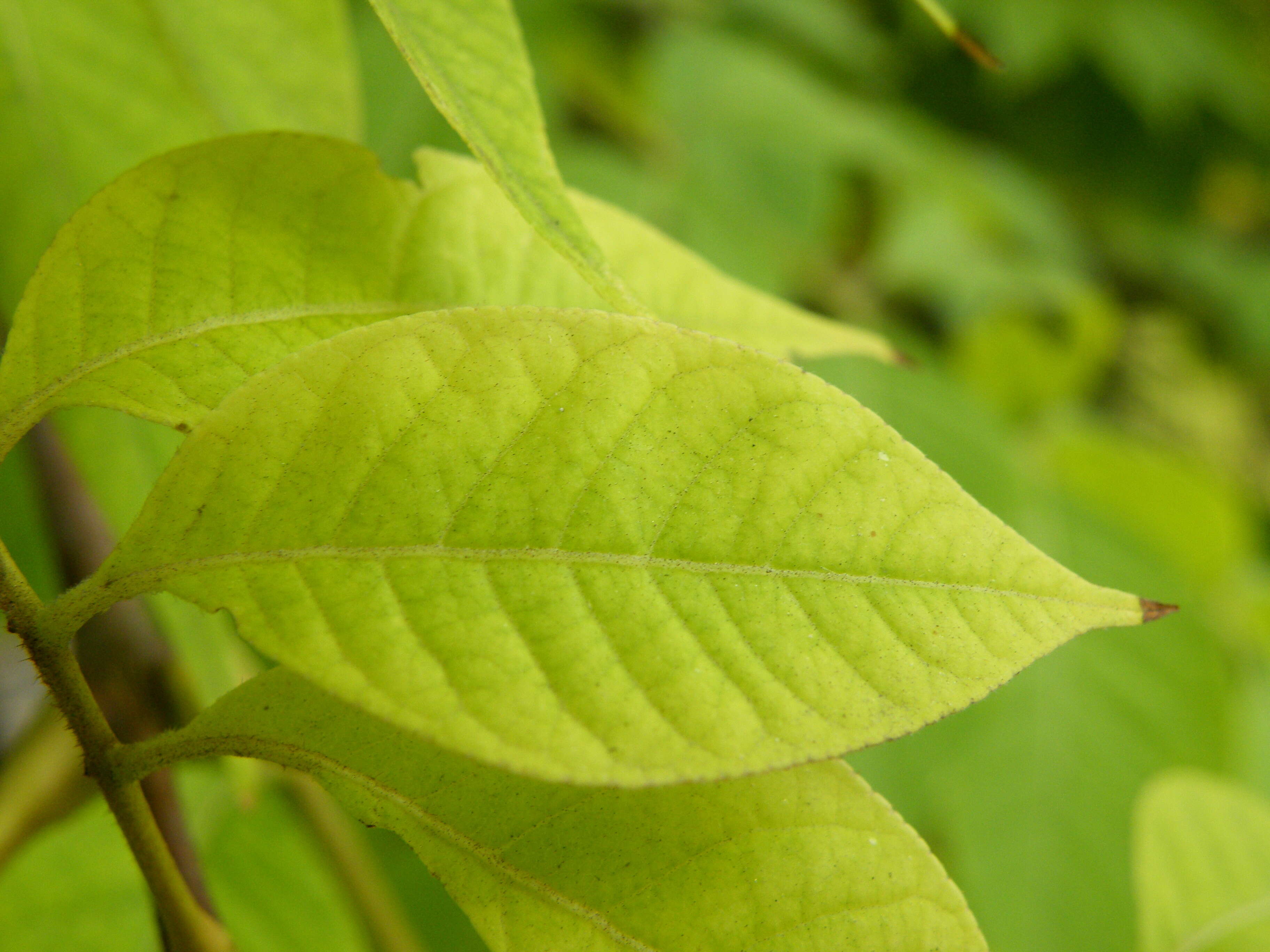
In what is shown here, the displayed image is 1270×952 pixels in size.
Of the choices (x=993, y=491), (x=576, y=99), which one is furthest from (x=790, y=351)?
(x=576, y=99)

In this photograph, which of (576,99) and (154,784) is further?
(576,99)

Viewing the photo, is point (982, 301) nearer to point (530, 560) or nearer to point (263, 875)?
point (263, 875)

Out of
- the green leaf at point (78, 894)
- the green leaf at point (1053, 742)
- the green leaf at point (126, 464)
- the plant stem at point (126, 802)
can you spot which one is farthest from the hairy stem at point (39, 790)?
the green leaf at point (1053, 742)

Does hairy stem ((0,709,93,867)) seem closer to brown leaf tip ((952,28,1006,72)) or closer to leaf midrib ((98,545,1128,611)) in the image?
leaf midrib ((98,545,1128,611))

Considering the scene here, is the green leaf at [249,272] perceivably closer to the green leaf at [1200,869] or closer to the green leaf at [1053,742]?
the green leaf at [1200,869]

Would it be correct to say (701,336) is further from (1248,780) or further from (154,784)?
(1248,780)

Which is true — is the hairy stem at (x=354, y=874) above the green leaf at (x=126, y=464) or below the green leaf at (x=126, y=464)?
below

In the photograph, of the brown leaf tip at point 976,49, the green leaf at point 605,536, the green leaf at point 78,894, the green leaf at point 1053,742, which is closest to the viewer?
the green leaf at point 605,536

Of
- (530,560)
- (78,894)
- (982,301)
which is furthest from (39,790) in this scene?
(982,301)
